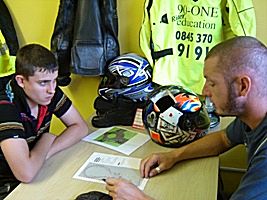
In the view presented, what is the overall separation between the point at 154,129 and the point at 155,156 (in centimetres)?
22

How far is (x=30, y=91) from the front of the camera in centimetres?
176

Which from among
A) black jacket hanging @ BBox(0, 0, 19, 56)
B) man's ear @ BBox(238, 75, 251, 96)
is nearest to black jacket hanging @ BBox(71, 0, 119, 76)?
black jacket hanging @ BBox(0, 0, 19, 56)

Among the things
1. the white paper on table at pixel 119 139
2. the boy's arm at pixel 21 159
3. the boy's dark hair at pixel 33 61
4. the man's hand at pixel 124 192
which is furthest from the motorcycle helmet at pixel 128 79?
the man's hand at pixel 124 192

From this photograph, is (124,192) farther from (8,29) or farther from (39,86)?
(8,29)

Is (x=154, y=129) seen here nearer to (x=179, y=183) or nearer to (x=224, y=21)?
(x=179, y=183)

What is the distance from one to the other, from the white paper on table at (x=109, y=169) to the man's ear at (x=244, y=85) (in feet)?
1.67

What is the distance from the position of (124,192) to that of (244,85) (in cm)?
52

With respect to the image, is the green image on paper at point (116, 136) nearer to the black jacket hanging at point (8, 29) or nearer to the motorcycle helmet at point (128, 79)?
the motorcycle helmet at point (128, 79)

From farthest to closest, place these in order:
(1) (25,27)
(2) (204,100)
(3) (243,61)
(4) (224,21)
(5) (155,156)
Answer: (1) (25,27), (4) (224,21), (2) (204,100), (5) (155,156), (3) (243,61)

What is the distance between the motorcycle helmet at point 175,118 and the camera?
1.85 m

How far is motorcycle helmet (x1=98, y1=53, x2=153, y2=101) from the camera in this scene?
2248 mm

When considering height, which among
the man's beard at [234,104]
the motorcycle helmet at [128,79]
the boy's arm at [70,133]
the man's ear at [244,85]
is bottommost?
the boy's arm at [70,133]

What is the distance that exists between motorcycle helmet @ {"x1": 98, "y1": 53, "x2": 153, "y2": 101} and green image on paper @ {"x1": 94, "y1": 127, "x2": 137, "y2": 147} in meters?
0.24

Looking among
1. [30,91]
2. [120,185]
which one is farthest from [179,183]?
[30,91]
